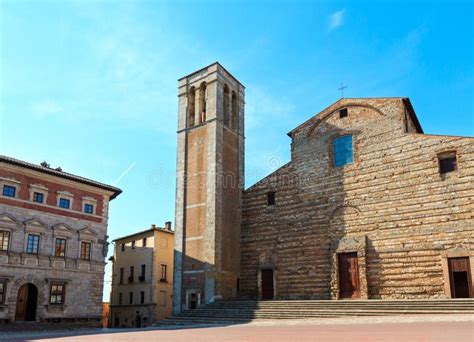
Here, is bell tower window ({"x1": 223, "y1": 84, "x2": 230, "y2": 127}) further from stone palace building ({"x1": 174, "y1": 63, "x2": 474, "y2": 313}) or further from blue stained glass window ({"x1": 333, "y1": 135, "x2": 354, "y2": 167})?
blue stained glass window ({"x1": 333, "y1": 135, "x2": 354, "y2": 167})

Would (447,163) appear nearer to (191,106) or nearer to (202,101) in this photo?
(202,101)

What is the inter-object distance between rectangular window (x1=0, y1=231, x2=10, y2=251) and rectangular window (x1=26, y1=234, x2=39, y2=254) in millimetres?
1118

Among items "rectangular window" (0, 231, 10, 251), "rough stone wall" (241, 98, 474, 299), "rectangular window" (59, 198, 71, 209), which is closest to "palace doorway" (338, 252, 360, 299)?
"rough stone wall" (241, 98, 474, 299)

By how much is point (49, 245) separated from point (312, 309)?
14707mm

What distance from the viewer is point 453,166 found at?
2123cm

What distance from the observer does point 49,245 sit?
2434 centimetres

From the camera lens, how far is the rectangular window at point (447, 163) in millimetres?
21266

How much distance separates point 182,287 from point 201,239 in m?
3.01

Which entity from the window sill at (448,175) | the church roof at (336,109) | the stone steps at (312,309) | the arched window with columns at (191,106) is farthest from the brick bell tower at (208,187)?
the window sill at (448,175)

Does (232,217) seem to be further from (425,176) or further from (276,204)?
(425,176)

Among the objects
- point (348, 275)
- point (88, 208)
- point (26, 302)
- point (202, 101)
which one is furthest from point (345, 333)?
point (202, 101)

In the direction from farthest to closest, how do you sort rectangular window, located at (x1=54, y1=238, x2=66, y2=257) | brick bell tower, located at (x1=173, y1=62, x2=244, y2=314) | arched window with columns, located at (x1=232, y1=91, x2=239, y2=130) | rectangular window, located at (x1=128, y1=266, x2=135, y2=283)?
rectangular window, located at (x1=128, y1=266, x2=135, y2=283)
arched window with columns, located at (x1=232, y1=91, x2=239, y2=130)
brick bell tower, located at (x1=173, y1=62, x2=244, y2=314)
rectangular window, located at (x1=54, y1=238, x2=66, y2=257)

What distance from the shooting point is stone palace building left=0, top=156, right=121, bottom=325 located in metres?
22.7

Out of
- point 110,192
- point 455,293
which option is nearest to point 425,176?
point 455,293
